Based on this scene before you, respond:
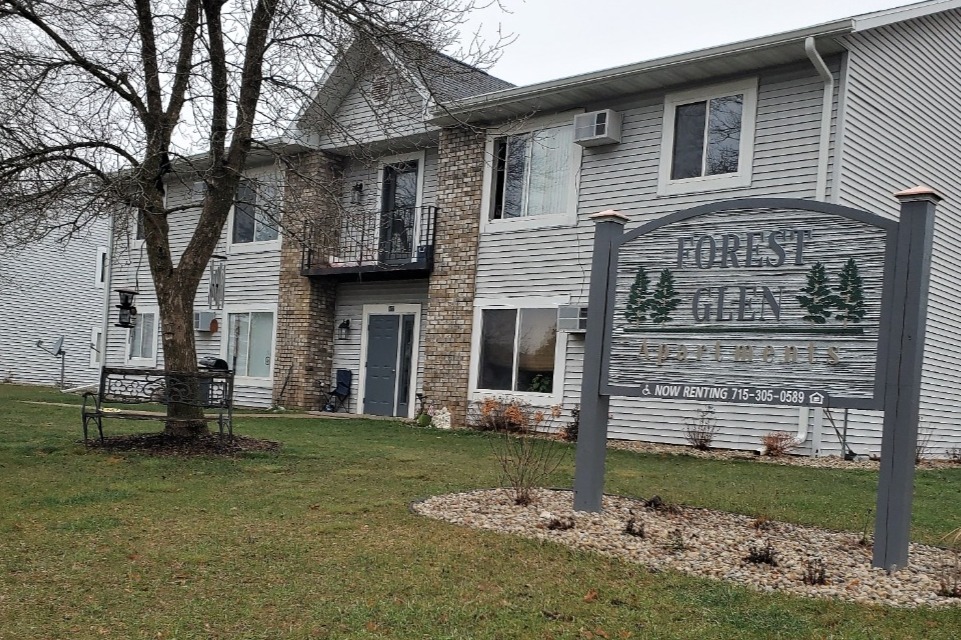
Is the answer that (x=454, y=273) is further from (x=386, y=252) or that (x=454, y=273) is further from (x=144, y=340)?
(x=144, y=340)

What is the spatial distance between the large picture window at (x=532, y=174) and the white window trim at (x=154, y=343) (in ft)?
35.9

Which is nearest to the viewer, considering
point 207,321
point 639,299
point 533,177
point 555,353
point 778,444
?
point 639,299

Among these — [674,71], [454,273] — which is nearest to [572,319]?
[454,273]

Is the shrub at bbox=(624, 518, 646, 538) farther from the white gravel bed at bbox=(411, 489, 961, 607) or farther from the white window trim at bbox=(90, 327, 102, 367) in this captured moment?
the white window trim at bbox=(90, 327, 102, 367)

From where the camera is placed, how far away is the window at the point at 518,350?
14953 millimetres

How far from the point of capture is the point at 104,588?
4672 mm

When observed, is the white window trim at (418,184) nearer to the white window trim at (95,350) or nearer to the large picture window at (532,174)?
the large picture window at (532,174)

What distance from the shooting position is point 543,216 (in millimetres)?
15156

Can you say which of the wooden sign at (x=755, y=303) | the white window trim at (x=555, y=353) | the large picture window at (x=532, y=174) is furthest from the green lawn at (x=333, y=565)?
the large picture window at (x=532, y=174)

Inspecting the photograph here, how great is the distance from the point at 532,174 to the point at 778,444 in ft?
20.1

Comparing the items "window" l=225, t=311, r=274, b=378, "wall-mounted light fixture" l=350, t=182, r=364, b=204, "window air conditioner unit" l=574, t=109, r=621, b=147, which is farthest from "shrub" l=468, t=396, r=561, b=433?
"window" l=225, t=311, r=274, b=378

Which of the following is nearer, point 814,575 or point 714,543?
point 814,575

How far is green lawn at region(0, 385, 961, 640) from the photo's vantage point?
4203 millimetres

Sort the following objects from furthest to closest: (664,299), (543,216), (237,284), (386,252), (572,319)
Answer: (237,284) → (386,252) → (543,216) → (572,319) → (664,299)
